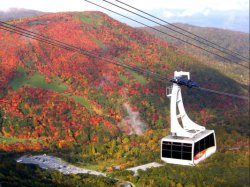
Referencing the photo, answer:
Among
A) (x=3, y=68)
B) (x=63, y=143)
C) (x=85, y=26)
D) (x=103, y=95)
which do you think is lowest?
(x=63, y=143)

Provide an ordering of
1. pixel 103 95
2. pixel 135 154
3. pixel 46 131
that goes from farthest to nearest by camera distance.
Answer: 1. pixel 103 95
2. pixel 46 131
3. pixel 135 154

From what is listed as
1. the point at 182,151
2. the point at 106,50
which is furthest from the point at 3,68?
the point at 182,151

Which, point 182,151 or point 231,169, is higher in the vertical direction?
point 182,151

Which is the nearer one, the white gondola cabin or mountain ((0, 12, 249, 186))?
the white gondola cabin

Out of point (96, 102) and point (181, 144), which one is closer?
point (181, 144)

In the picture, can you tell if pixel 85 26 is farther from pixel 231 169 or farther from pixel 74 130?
pixel 231 169

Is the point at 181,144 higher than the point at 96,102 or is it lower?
higher

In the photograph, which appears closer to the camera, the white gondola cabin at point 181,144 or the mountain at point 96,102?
the white gondola cabin at point 181,144

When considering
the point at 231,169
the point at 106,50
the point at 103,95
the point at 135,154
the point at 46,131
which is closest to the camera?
the point at 231,169
